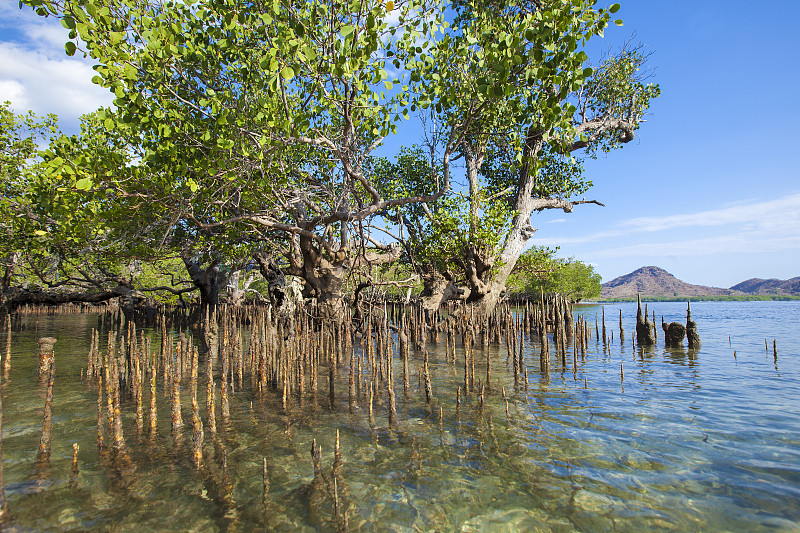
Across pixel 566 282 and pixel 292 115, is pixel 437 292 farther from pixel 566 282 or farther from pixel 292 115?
pixel 566 282

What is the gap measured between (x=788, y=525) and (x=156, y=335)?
63.6ft

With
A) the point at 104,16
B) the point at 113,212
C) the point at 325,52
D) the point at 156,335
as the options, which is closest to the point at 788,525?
the point at 325,52

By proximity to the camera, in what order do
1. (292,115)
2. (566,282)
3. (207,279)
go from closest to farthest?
(292,115), (207,279), (566,282)

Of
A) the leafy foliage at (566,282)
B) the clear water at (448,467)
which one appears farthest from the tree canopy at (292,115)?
the leafy foliage at (566,282)

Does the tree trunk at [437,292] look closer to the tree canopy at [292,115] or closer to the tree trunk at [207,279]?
the tree canopy at [292,115]

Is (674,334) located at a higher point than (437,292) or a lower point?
lower

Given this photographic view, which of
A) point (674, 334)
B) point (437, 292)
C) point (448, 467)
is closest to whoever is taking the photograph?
point (448, 467)

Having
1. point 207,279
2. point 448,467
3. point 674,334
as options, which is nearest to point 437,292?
point 674,334

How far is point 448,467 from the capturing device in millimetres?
4590

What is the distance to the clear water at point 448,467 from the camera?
12.1ft

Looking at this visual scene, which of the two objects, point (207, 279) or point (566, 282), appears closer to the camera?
point (207, 279)

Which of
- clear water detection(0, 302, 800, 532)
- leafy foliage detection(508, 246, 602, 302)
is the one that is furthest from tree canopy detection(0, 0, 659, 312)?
leafy foliage detection(508, 246, 602, 302)

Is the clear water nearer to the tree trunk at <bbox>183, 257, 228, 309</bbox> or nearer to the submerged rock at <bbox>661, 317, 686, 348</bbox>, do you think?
the submerged rock at <bbox>661, 317, 686, 348</bbox>

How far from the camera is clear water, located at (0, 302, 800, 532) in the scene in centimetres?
370
